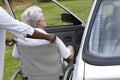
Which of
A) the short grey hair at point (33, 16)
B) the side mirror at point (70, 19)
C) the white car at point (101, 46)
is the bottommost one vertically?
the side mirror at point (70, 19)

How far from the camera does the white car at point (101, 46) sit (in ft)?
10.9

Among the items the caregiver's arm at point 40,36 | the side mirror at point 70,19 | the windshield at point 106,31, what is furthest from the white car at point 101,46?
the side mirror at point 70,19

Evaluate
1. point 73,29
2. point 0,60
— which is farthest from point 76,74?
point 73,29

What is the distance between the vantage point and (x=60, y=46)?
4.93m

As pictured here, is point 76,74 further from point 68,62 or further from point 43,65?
point 68,62

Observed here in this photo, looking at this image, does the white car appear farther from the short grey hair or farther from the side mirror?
the side mirror

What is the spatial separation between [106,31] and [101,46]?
0.83 feet

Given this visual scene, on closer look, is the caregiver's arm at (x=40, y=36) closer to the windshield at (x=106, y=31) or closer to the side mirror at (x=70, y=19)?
the windshield at (x=106, y=31)

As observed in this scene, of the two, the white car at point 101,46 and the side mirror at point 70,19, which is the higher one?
the white car at point 101,46

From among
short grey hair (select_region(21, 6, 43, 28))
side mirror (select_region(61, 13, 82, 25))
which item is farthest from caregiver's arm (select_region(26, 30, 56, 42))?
side mirror (select_region(61, 13, 82, 25))

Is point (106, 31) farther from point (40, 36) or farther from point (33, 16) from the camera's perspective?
point (33, 16)

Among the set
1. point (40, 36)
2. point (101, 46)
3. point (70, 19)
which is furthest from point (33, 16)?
point (101, 46)

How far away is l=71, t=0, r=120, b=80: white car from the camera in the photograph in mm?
3328

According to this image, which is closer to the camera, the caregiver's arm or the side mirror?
the caregiver's arm
